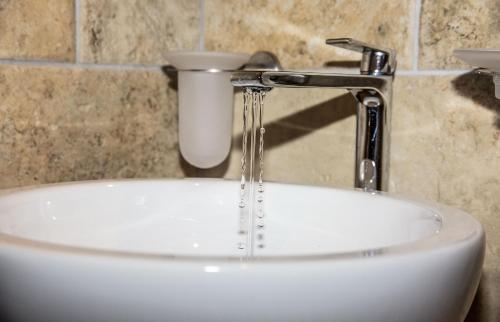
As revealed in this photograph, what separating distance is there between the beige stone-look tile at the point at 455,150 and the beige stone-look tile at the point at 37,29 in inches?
15.2

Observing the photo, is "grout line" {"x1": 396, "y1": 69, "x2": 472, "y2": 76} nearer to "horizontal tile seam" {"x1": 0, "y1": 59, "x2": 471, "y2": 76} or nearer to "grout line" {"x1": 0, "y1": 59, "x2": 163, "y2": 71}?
"horizontal tile seam" {"x1": 0, "y1": 59, "x2": 471, "y2": 76}

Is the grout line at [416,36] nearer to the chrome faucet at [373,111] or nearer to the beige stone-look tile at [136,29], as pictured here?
the chrome faucet at [373,111]

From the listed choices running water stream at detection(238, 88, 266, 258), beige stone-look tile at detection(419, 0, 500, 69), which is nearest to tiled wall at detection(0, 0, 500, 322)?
beige stone-look tile at detection(419, 0, 500, 69)

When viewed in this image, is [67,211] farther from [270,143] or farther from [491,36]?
[491,36]

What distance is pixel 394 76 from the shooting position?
74 centimetres

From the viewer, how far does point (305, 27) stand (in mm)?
804

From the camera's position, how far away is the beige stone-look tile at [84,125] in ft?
2.34

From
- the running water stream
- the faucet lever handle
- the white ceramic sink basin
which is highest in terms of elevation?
the faucet lever handle

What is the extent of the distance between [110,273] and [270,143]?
51 cm

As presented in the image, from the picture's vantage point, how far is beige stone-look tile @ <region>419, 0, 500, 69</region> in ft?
2.20

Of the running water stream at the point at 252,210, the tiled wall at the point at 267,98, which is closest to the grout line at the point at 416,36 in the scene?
the tiled wall at the point at 267,98

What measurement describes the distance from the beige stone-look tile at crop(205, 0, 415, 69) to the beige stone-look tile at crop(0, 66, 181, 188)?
114mm

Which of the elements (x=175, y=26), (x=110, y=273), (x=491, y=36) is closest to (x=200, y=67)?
(x=175, y=26)

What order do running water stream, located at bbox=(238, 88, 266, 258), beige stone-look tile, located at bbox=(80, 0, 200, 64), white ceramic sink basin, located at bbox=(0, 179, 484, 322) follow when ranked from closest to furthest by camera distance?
white ceramic sink basin, located at bbox=(0, 179, 484, 322) < running water stream, located at bbox=(238, 88, 266, 258) < beige stone-look tile, located at bbox=(80, 0, 200, 64)
